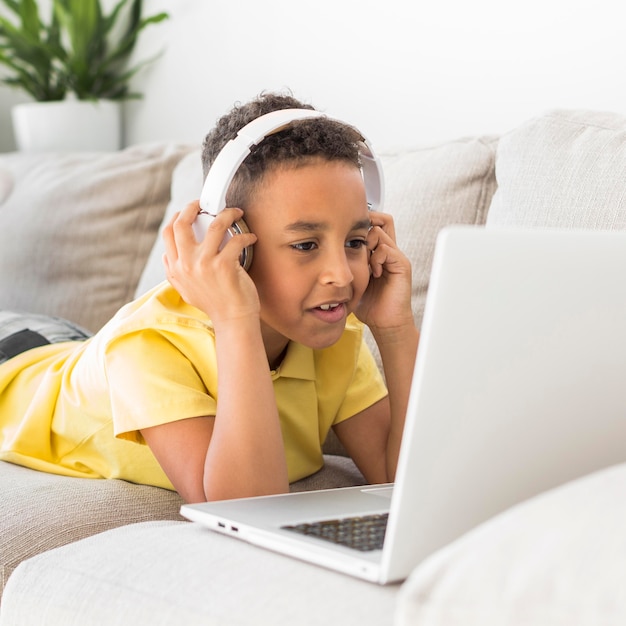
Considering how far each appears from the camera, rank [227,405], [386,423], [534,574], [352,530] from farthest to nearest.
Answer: [386,423]
[227,405]
[352,530]
[534,574]

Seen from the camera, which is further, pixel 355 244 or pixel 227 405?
pixel 355 244

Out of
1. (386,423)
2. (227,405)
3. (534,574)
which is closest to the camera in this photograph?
(534,574)

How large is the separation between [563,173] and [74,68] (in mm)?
1855

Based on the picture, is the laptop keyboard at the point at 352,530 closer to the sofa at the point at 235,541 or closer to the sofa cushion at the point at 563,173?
the sofa at the point at 235,541

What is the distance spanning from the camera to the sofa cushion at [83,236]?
1.88 meters

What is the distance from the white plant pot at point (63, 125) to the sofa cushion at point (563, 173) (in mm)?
1585

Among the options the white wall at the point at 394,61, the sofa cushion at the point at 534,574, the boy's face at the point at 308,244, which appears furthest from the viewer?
the white wall at the point at 394,61

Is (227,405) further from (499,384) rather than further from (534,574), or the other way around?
(534,574)

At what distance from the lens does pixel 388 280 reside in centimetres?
120

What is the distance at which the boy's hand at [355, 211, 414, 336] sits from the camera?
118 cm

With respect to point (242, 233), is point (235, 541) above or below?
below

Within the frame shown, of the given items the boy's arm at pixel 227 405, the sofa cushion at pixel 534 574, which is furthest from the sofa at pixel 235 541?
the boy's arm at pixel 227 405

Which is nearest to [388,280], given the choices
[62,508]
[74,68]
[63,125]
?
[62,508]

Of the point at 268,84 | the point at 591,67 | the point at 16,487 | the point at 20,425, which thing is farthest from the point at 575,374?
the point at 268,84
